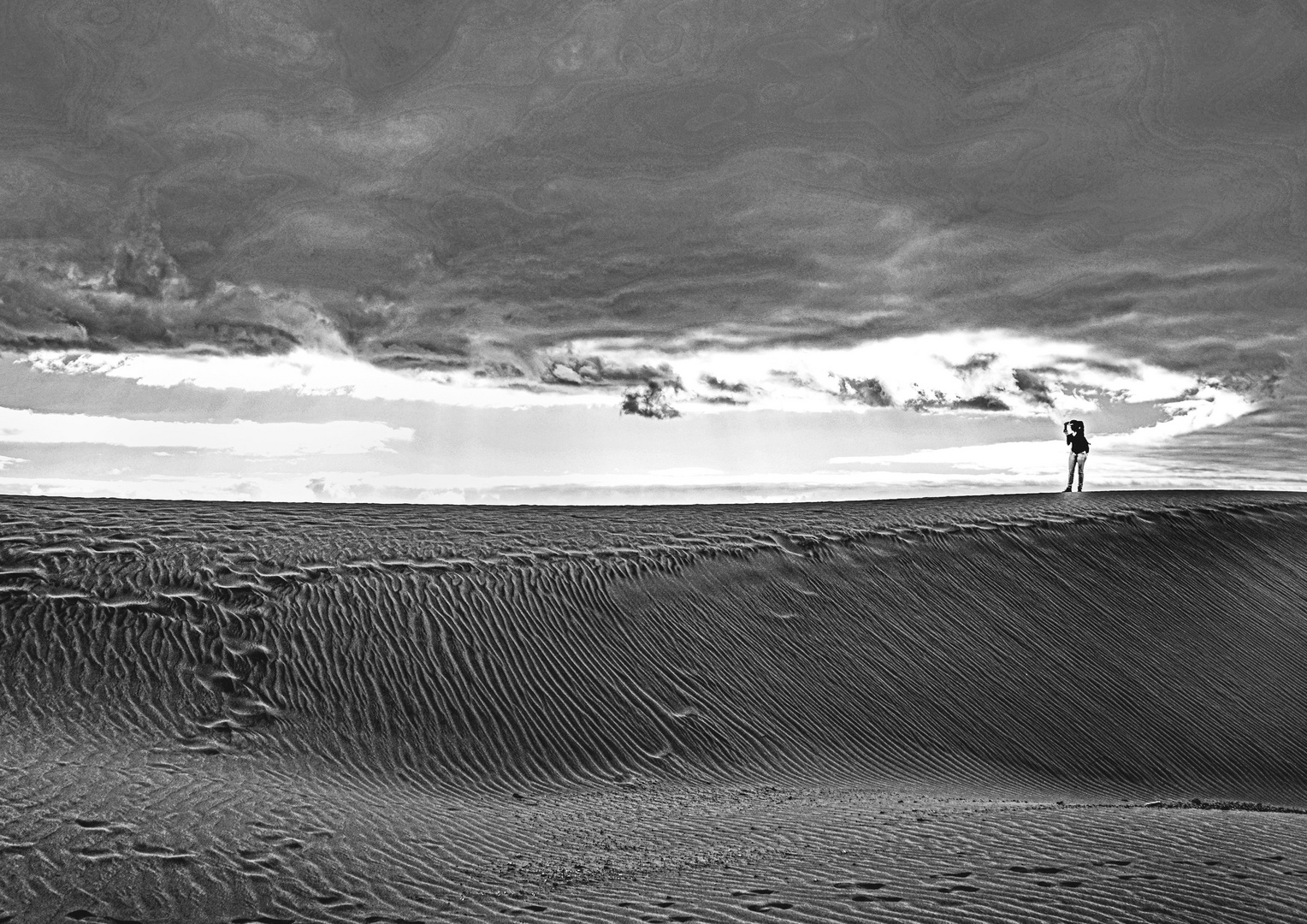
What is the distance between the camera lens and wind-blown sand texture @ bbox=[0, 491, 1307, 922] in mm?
7555

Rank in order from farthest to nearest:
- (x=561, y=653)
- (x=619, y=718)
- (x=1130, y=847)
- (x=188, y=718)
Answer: (x=561, y=653), (x=619, y=718), (x=188, y=718), (x=1130, y=847)

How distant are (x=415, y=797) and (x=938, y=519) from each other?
12.7 metres

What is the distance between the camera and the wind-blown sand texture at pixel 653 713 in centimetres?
755

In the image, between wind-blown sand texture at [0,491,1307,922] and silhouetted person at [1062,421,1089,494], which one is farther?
silhouetted person at [1062,421,1089,494]

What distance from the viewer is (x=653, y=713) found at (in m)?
13.6

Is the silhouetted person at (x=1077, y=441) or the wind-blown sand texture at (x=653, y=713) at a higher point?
the silhouetted person at (x=1077, y=441)

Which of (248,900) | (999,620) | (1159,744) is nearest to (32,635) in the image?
(248,900)

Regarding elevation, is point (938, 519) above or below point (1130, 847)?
above

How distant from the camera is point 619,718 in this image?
13422 mm

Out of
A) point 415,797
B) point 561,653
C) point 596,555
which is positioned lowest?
point 415,797

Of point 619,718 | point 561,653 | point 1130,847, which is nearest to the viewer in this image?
point 1130,847

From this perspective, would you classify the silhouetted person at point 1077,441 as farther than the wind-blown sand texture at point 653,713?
Yes

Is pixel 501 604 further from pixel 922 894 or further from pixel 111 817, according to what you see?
pixel 922 894

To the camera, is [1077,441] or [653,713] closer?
[653,713]
